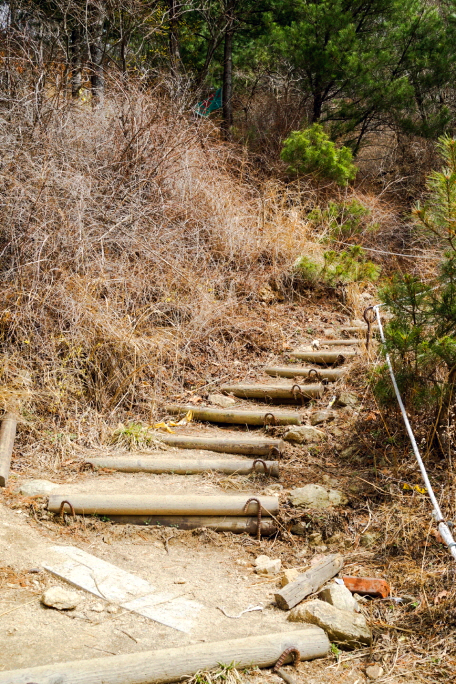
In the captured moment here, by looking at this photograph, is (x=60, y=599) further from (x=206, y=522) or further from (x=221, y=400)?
(x=221, y=400)

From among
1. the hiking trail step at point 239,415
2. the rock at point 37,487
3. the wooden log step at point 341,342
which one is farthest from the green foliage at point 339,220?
the rock at point 37,487

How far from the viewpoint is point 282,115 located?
13141 mm

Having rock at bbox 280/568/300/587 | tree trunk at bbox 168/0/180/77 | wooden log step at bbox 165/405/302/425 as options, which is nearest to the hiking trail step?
wooden log step at bbox 165/405/302/425

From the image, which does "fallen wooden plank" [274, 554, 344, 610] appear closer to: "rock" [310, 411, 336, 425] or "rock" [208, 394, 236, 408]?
"rock" [310, 411, 336, 425]

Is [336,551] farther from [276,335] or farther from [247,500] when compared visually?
[276,335]

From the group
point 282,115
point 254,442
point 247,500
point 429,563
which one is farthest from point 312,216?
point 429,563

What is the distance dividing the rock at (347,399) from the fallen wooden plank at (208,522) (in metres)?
2.05

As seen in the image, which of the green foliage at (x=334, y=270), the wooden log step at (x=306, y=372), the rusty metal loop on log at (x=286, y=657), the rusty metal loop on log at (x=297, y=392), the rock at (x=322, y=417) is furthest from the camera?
the green foliage at (x=334, y=270)

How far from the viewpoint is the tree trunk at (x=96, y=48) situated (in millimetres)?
10392

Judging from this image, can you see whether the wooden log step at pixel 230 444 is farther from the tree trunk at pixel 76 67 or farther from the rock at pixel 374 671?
the tree trunk at pixel 76 67

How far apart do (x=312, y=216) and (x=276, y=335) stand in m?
2.91

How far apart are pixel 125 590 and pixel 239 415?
9.54 ft

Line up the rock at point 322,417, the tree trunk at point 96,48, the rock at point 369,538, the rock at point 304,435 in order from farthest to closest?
the tree trunk at point 96,48 < the rock at point 322,417 < the rock at point 304,435 < the rock at point 369,538

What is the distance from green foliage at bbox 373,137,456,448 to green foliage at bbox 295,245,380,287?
4.16 meters
